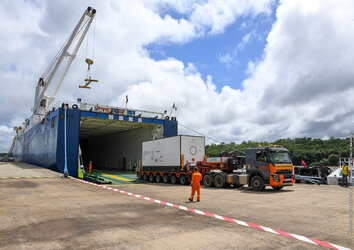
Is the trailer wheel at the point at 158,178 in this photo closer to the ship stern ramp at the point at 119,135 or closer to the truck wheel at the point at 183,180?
the truck wheel at the point at 183,180

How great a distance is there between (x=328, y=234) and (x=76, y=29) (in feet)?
103

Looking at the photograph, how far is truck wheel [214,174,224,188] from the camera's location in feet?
57.7

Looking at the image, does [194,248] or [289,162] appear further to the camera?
[289,162]

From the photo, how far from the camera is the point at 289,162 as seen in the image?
51.8ft

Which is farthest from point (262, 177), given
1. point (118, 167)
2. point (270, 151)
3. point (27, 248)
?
point (118, 167)

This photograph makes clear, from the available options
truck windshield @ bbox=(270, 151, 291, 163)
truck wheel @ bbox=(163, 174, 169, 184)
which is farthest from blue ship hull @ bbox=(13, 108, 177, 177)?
truck windshield @ bbox=(270, 151, 291, 163)

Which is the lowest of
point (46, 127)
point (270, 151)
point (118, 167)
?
point (118, 167)

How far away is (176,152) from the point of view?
66.3 feet

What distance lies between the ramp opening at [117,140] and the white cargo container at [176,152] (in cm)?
527

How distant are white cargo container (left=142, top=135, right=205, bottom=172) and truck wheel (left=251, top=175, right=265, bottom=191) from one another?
545 centimetres

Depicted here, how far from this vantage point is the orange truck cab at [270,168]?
15094mm

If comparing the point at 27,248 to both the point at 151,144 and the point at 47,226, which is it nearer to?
the point at 47,226

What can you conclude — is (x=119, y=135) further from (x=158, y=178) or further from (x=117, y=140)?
(x=158, y=178)

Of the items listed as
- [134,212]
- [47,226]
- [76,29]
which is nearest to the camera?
[47,226]
